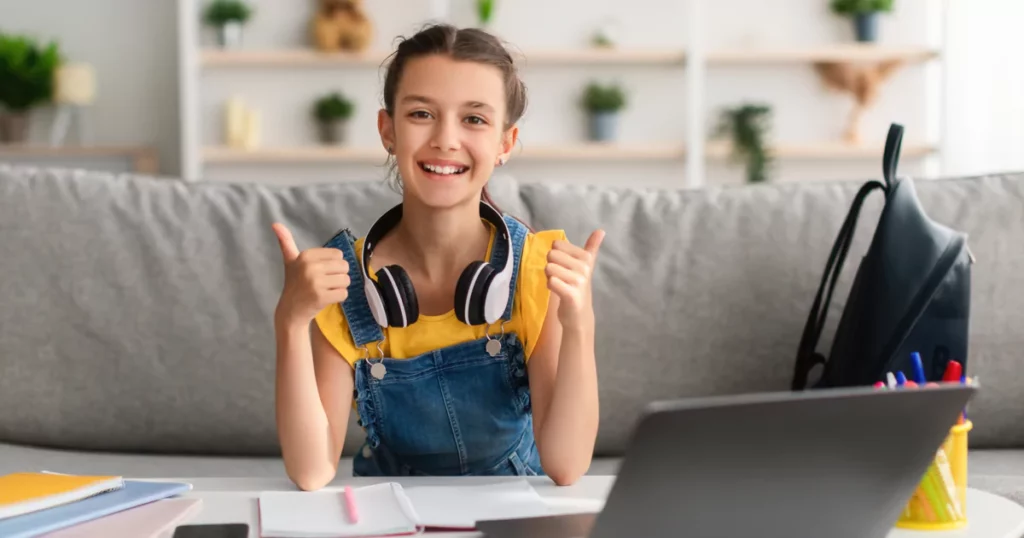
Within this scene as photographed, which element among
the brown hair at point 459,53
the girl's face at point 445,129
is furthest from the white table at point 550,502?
the brown hair at point 459,53

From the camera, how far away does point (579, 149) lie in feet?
15.5

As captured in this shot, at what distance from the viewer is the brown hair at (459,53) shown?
1.16 m

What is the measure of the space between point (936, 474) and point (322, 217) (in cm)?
111

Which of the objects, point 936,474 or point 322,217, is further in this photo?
point 322,217

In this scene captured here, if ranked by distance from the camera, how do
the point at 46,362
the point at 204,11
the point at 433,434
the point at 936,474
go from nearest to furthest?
the point at 936,474 < the point at 433,434 < the point at 46,362 < the point at 204,11

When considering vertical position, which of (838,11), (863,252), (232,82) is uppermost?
(838,11)

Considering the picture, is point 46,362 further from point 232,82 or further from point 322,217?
point 232,82

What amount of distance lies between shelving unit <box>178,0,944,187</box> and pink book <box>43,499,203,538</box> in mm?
3774

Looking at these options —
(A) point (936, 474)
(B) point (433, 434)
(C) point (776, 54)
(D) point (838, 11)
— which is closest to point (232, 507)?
(B) point (433, 434)

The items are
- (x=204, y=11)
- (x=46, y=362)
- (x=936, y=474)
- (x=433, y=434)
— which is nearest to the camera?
(x=936, y=474)

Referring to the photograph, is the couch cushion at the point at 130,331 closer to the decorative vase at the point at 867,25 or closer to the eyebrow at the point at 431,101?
the eyebrow at the point at 431,101

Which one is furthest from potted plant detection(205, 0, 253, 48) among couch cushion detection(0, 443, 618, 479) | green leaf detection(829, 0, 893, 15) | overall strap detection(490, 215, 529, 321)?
overall strap detection(490, 215, 529, 321)

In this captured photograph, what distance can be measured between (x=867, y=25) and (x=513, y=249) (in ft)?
13.3

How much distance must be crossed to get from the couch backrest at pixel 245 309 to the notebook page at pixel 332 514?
73cm
